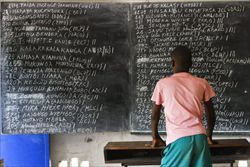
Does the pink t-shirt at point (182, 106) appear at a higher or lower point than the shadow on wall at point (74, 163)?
higher

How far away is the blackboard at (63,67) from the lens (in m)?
3.80

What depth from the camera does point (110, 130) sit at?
12.5 ft

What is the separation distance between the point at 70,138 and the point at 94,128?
0.29m

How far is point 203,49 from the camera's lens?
149 inches

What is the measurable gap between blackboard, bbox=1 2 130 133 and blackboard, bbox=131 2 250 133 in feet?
0.47

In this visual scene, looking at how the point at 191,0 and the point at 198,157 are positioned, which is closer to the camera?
the point at 198,157

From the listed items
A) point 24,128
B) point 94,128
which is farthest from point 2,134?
point 94,128

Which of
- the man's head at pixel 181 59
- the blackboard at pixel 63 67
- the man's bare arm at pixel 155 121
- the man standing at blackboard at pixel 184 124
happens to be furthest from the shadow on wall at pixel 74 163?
the man's head at pixel 181 59

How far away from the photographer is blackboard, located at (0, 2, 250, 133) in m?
3.78

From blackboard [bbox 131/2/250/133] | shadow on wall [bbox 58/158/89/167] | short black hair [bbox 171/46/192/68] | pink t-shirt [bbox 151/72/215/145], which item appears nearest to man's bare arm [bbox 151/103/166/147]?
pink t-shirt [bbox 151/72/215/145]

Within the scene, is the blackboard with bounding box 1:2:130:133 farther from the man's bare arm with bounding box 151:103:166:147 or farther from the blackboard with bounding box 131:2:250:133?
the man's bare arm with bounding box 151:103:166:147

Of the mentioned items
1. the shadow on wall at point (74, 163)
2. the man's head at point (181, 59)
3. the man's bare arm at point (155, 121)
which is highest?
the man's head at point (181, 59)

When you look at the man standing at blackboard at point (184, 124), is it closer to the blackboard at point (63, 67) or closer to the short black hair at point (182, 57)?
the short black hair at point (182, 57)

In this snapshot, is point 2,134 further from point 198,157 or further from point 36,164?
point 198,157
